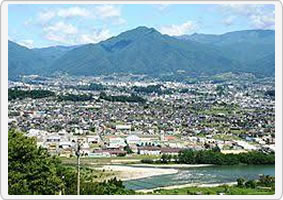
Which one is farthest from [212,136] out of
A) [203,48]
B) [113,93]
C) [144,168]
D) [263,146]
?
[203,48]

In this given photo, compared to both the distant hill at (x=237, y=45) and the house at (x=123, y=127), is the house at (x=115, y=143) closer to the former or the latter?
the house at (x=123, y=127)

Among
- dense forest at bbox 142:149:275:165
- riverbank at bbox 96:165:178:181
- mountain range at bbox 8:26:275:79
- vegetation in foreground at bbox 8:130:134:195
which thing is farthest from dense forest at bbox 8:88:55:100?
vegetation in foreground at bbox 8:130:134:195

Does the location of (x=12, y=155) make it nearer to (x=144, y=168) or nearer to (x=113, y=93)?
(x=144, y=168)

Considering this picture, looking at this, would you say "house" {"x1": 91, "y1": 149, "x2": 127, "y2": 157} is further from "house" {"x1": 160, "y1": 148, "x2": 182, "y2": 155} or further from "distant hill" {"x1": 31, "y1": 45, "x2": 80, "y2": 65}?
"distant hill" {"x1": 31, "y1": 45, "x2": 80, "y2": 65}

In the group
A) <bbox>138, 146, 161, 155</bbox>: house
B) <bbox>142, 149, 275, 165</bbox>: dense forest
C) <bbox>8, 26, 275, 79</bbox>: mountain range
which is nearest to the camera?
<bbox>142, 149, 275, 165</bbox>: dense forest

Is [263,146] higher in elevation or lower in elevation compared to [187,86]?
lower

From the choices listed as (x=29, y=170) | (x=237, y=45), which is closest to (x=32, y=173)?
(x=29, y=170)
